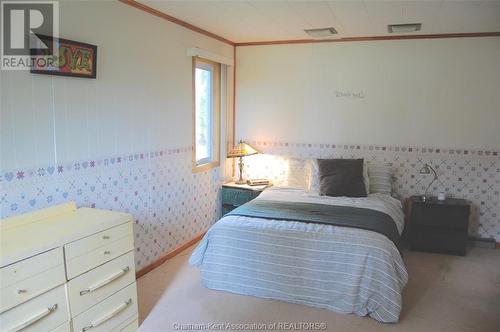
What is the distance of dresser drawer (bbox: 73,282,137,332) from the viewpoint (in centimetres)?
211

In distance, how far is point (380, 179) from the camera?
4121mm

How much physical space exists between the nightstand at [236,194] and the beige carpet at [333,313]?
3.64 ft

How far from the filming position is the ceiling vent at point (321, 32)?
3811 mm

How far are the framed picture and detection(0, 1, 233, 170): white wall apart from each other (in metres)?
0.06

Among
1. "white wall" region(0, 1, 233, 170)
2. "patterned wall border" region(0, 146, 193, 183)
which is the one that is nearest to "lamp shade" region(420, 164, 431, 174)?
"white wall" region(0, 1, 233, 170)

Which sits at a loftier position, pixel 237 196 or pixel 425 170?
pixel 425 170

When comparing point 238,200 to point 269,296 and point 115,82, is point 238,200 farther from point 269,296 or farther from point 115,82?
point 115,82

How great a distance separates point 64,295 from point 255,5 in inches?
93.2

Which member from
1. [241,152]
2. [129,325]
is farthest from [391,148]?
[129,325]

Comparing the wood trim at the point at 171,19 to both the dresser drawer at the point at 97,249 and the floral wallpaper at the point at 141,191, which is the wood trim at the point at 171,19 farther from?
the dresser drawer at the point at 97,249

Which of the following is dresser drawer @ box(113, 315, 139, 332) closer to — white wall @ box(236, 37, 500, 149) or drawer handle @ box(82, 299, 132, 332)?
drawer handle @ box(82, 299, 132, 332)

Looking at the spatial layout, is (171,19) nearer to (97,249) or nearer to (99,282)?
(97,249)

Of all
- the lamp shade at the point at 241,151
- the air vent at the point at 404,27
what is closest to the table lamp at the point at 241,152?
the lamp shade at the point at 241,151

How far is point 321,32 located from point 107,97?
2197 millimetres
